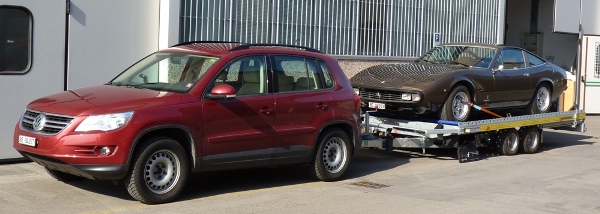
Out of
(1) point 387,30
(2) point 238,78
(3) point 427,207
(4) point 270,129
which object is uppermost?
(1) point 387,30

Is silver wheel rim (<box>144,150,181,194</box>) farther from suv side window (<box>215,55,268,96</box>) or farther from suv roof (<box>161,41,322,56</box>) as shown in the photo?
suv roof (<box>161,41,322,56</box>)

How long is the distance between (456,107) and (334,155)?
2941mm

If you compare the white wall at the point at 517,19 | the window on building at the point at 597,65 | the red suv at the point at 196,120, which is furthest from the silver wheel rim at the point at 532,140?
the white wall at the point at 517,19

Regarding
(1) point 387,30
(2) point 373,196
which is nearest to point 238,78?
(2) point 373,196

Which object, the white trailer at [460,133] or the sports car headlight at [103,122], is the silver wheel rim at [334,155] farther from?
the sports car headlight at [103,122]

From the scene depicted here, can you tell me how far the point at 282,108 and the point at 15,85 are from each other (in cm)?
393

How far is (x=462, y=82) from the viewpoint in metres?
12.2

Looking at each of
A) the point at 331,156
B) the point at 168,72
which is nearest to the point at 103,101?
the point at 168,72

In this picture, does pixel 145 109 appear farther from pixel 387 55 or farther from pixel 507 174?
pixel 387 55

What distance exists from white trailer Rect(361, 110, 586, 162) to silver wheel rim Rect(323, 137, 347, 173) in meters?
1.07

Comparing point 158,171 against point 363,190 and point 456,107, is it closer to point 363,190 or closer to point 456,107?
point 363,190

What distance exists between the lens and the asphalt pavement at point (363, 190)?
8281 millimetres

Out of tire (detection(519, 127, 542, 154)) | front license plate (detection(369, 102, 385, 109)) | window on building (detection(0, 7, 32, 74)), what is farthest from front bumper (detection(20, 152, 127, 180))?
tire (detection(519, 127, 542, 154))

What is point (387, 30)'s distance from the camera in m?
17.3
